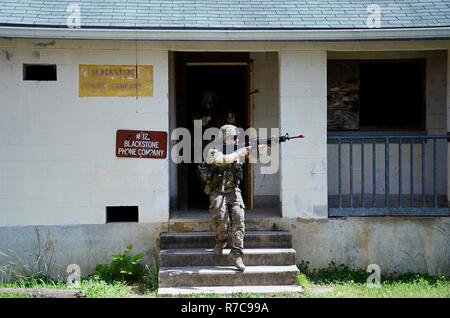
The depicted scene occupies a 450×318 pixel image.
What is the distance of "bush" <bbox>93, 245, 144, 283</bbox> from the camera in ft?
26.8

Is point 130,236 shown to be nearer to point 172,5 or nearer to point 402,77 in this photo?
point 172,5

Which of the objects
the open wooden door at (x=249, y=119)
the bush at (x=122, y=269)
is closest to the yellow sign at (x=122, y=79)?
the open wooden door at (x=249, y=119)

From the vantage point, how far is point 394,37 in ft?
26.8

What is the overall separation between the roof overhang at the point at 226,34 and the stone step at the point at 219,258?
9.38 ft

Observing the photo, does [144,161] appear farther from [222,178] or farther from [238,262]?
[238,262]

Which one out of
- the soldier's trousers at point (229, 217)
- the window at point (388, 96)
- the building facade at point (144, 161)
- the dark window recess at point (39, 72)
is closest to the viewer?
the soldier's trousers at point (229, 217)

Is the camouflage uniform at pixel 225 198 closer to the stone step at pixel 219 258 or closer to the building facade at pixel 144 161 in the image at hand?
the stone step at pixel 219 258

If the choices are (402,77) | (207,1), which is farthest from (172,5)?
(402,77)

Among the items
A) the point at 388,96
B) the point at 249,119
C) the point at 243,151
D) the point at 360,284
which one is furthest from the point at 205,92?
the point at 360,284

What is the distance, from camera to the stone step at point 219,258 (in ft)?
26.0

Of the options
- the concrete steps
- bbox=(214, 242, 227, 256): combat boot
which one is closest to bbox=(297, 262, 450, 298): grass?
the concrete steps

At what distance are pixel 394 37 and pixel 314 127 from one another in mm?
1631

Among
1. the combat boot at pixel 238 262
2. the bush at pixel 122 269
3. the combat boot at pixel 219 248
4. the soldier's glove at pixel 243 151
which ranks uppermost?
the soldier's glove at pixel 243 151

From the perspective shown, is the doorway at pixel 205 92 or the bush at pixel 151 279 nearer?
the bush at pixel 151 279
